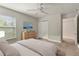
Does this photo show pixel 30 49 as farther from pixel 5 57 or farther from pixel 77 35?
pixel 77 35

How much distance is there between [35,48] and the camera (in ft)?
4.44

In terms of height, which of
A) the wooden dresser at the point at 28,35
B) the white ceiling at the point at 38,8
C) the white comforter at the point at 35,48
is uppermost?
the white ceiling at the point at 38,8

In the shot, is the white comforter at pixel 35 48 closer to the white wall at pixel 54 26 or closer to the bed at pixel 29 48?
the bed at pixel 29 48

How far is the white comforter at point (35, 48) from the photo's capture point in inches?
51.5

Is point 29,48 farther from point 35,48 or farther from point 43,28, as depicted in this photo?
point 43,28

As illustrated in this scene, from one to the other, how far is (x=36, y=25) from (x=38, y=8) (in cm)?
22

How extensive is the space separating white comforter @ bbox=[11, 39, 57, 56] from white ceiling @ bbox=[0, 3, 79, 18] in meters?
0.35

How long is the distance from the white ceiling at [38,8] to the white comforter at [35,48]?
13.8 inches

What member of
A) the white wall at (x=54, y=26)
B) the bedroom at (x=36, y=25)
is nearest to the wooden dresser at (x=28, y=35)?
the bedroom at (x=36, y=25)

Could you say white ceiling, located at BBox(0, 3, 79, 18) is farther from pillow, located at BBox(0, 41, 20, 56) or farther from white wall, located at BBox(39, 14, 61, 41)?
pillow, located at BBox(0, 41, 20, 56)

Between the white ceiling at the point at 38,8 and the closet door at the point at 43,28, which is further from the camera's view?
the closet door at the point at 43,28

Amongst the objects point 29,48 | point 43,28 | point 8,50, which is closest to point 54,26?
point 43,28

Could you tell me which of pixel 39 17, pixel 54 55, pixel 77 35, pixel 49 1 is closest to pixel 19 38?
pixel 39 17

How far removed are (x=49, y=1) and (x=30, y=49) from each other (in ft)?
2.11
